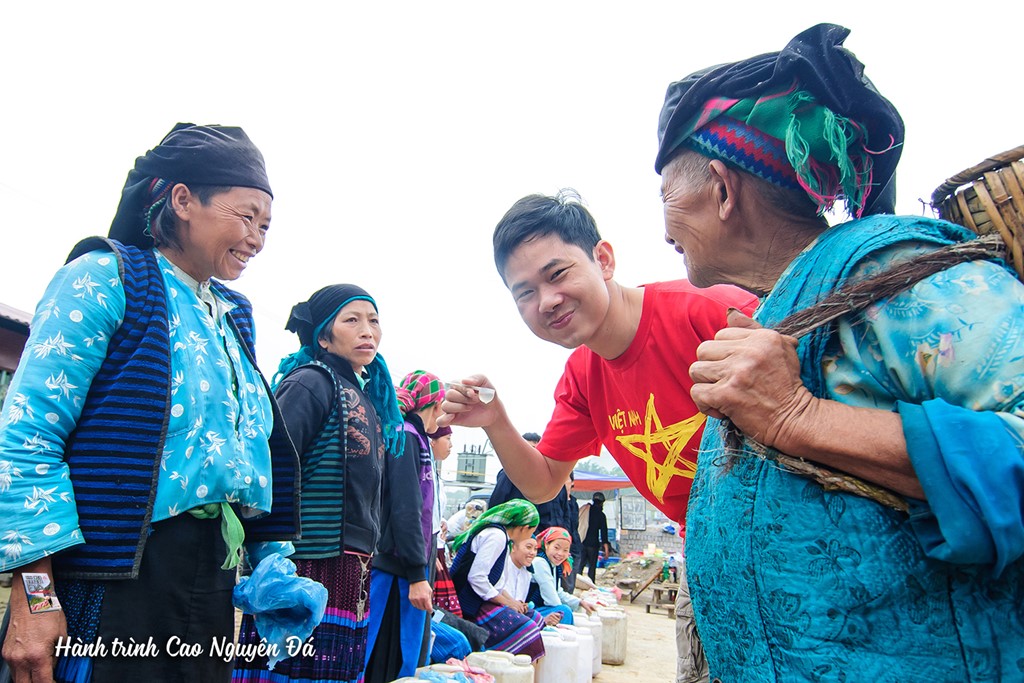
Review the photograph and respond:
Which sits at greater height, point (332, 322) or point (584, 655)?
point (332, 322)

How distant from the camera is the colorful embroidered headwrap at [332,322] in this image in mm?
3676

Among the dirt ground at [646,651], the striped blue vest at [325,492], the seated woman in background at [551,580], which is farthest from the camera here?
the dirt ground at [646,651]

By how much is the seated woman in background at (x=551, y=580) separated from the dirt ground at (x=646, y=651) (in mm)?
822

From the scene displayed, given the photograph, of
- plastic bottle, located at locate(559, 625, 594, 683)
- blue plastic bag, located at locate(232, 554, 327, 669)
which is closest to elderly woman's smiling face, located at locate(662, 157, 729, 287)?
blue plastic bag, located at locate(232, 554, 327, 669)

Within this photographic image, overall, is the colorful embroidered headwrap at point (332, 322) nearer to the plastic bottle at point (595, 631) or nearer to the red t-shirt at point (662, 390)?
the red t-shirt at point (662, 390)

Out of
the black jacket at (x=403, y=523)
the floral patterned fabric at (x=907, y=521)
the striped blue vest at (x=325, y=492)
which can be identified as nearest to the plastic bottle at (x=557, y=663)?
the black jacket at (x=403, y=523)

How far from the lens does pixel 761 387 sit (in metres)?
1.06

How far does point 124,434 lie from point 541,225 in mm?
1411

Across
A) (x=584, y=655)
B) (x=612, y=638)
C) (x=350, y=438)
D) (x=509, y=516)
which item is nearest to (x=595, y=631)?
(x=612, y=638)

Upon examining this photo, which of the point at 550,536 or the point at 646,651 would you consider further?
the point at 646,651

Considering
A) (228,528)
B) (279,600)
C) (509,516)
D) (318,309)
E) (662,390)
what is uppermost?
(318,309)

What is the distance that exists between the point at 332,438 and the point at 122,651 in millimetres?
1533

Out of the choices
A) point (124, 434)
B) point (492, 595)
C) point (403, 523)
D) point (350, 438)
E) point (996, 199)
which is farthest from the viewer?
point (492, 595)

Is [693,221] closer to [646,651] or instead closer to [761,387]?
[761,387]
